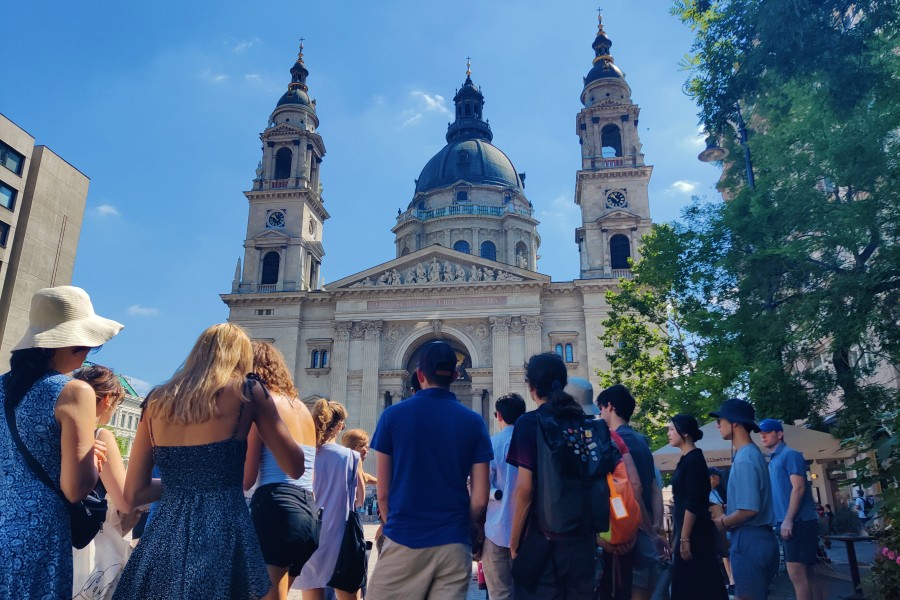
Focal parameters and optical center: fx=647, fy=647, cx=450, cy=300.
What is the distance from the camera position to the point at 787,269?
1255cm

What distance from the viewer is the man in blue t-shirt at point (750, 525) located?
5.53 metres

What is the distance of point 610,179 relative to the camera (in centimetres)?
4009

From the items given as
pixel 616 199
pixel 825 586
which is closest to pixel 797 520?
pixel 825 586

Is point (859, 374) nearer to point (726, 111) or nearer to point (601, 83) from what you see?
point (726, 111)

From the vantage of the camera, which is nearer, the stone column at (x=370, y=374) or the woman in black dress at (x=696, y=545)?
the woman in black dress at (x=696, y=545)

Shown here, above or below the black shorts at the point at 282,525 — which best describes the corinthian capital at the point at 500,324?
above

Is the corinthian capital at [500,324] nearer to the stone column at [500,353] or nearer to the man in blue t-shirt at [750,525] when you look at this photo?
the stone column at [500,353]

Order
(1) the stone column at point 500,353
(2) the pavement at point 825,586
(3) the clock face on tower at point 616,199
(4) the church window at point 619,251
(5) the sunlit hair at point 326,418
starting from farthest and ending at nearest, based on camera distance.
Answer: (3) the clock face on tower at point 616,199 → (4) the church window at point 619,251 → (1) the stone column at point 500,353 → (2) the pavement at point 825,586 → (5) the sunlit hair at point 326,418

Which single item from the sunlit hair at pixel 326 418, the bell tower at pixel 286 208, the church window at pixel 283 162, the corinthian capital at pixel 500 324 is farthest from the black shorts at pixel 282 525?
the church window at pixel 283 162

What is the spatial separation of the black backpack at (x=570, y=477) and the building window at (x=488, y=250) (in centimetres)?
4662

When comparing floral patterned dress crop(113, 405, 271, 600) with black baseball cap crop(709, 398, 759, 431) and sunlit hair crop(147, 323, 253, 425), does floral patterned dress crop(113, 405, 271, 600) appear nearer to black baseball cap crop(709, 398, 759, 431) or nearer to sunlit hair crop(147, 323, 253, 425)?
sunlit hair crop(147, 323, 253, 425)

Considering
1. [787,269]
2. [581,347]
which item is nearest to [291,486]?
[787,269]

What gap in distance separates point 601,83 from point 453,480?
42.6 m

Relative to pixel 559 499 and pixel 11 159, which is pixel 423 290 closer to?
pixel 11 159
